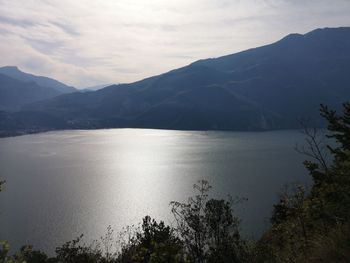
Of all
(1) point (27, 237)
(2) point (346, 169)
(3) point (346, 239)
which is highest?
(2) point (346, 169)

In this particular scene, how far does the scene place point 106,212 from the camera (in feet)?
274

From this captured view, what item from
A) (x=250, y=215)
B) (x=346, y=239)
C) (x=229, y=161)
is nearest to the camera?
(x=346, y=239)

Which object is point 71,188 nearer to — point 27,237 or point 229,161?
point 27,237

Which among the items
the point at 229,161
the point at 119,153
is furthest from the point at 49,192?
the point at 119,153

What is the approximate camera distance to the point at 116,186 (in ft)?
376

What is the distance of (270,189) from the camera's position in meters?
97.8

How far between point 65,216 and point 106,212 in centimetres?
957

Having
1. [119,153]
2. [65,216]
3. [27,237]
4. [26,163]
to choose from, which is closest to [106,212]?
[65,216]

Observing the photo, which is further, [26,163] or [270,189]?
[26,163]

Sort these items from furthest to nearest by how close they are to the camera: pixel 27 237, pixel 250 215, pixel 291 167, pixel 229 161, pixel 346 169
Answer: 1. pixel 229 161
2. pixel 291 167
3. pixel 250 215
4. pixel 27 237
5. pixel 346 169

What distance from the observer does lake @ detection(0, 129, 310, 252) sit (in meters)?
72.8

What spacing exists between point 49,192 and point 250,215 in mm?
60599

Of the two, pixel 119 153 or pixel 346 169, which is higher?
pixel 346 169

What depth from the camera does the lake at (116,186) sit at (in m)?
72.8
